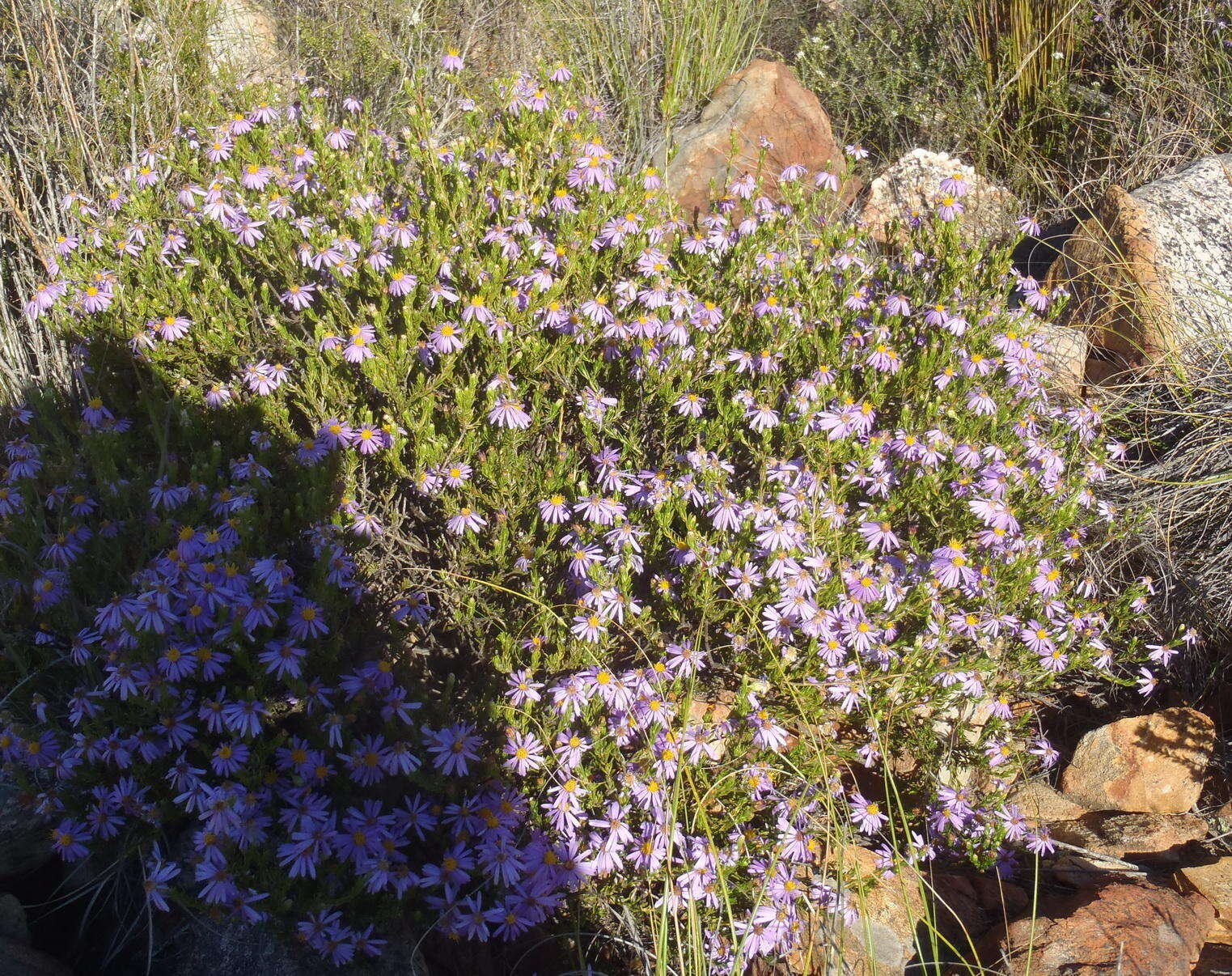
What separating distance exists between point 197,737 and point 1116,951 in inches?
93.1

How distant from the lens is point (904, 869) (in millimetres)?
2660

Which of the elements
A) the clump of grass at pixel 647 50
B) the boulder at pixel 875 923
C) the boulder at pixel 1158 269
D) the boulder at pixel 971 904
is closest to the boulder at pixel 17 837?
the boulder at pixel 875 923

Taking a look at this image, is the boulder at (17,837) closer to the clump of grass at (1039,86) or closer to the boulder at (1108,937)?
the boulder at (1108,937)

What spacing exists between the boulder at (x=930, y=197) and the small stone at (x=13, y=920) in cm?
486

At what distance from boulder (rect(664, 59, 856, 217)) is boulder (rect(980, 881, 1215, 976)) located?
12.4 ft

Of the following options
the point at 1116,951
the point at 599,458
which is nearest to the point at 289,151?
the point at 599,458

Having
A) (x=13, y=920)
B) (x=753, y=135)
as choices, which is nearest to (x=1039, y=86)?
(x=753, y=135)

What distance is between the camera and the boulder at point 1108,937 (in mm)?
2252

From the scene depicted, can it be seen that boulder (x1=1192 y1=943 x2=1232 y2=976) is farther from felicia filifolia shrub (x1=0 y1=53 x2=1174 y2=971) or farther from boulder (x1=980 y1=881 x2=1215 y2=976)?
felicia filifolia shrub (x1=0 y1=53 x2=1174 y2=971)

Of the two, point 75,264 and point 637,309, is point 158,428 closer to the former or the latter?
point 75,264

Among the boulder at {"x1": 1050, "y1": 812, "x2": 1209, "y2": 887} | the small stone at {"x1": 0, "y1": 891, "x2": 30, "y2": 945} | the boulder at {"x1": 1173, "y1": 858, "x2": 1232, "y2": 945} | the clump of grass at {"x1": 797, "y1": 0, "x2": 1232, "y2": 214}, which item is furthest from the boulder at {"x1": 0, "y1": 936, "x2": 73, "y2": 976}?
the clump of grass at {"x1": 797, "y1": 0, "x2": 1232, "y2": 214}

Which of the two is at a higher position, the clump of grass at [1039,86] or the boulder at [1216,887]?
the clump of grass at [1039,86]

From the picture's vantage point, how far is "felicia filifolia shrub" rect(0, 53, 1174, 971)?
7.46 ft

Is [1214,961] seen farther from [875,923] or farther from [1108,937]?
[875,923]
